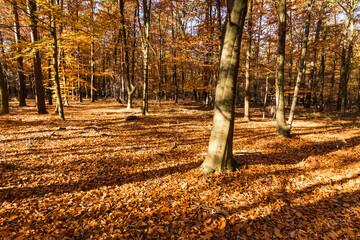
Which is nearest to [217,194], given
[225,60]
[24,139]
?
[225,60]

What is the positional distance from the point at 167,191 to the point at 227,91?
3060mm

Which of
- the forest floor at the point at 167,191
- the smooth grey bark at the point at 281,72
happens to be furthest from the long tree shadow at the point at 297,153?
the smooth grey bark at the point at 281,72

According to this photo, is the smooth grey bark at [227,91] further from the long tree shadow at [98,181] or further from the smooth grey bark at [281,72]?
the smooth grey bark at [281,72]

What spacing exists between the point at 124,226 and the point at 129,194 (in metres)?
1.05

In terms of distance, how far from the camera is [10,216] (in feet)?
10.6

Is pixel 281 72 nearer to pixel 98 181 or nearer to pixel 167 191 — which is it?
pixel 167 191

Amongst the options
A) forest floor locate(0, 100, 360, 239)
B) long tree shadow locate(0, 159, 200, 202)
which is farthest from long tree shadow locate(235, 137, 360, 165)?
long tree shadow locate(0, 159, 200, 202)

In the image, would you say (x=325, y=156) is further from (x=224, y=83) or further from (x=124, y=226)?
(x=124, y=226)

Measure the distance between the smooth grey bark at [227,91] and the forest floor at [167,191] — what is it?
475mm

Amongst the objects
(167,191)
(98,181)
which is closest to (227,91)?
(167,191)

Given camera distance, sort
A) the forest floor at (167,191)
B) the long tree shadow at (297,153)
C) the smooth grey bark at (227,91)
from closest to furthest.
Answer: the forest floor at (167,191) < the smooth grey bark at (227,91) < the long tree shadow at (297,153)

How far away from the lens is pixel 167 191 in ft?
14.2

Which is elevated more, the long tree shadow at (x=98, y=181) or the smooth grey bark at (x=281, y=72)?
the smooth grey bark at (x=281, y=72)

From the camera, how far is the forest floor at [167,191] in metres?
3.14
